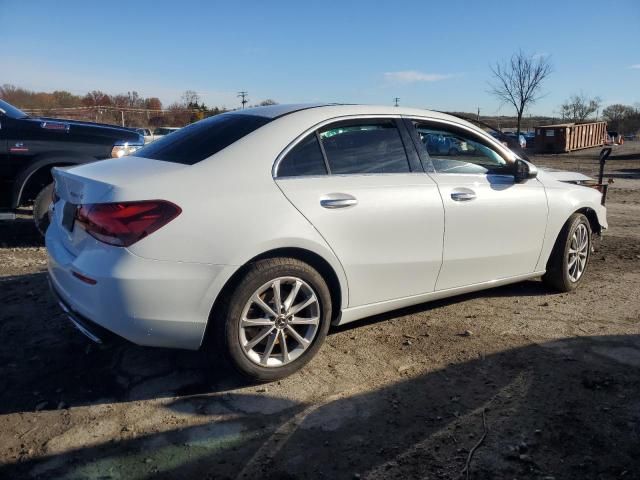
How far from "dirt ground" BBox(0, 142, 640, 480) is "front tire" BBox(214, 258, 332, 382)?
5.8 inches

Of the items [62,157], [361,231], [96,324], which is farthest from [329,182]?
[62,157]

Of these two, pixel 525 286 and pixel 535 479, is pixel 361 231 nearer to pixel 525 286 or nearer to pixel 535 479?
pixel 535 479

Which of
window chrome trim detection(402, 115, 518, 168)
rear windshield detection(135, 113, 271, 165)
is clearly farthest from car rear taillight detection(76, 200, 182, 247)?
window chrome trim detection(402, 115, 518, 168)

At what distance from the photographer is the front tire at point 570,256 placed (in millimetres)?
4824

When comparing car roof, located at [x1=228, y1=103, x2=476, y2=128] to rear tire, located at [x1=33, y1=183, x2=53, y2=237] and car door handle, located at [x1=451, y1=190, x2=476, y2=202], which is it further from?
rear tire, located at [x1=33, y1=183, x2=53, y2=237]

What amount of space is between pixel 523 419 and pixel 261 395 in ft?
4.67

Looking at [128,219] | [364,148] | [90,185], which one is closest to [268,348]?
[128,219]

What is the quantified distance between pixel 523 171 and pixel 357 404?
241 centimetres

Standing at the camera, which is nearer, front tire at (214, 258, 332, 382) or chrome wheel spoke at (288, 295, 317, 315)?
front tire at (214, 258, 332, 382)

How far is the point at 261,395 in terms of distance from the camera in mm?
3145

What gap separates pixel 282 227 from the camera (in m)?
3.12

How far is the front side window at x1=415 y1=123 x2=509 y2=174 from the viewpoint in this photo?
4.07 m

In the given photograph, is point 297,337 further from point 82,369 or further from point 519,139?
point 519,139

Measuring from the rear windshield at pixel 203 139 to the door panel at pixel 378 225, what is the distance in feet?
1.53
